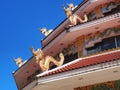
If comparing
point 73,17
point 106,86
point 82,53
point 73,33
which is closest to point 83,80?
point 106,86

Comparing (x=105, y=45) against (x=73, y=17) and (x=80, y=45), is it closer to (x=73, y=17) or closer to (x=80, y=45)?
(x=80, y=45)

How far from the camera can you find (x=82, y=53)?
15.3m

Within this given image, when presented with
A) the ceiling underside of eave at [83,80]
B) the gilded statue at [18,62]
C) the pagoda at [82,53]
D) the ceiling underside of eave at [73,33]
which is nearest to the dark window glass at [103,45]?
the pagoda at [82,53]

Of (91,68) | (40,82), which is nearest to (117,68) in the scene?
(91,68)

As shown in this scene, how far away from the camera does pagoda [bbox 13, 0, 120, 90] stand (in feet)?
40.0

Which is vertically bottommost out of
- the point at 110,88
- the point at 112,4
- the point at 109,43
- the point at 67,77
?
the point at 110,88

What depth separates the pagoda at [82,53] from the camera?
12.2 m

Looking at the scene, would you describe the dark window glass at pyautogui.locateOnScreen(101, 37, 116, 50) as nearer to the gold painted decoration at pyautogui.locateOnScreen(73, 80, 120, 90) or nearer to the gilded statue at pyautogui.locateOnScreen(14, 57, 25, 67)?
the gold painted decoration at pyautogui.locateOnScreen(73, 80, 120, 90)

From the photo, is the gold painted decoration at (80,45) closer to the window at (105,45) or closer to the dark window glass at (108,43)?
the window at (105,45)

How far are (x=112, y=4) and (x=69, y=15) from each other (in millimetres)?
2183

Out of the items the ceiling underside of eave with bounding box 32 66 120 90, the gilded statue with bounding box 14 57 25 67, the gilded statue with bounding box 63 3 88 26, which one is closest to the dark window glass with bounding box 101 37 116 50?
the gilded statue with bounding box 63 3 88 26

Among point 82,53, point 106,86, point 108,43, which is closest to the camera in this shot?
point 106,86

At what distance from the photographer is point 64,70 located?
1245 centimetres

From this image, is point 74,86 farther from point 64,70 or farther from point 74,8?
point 74,8
